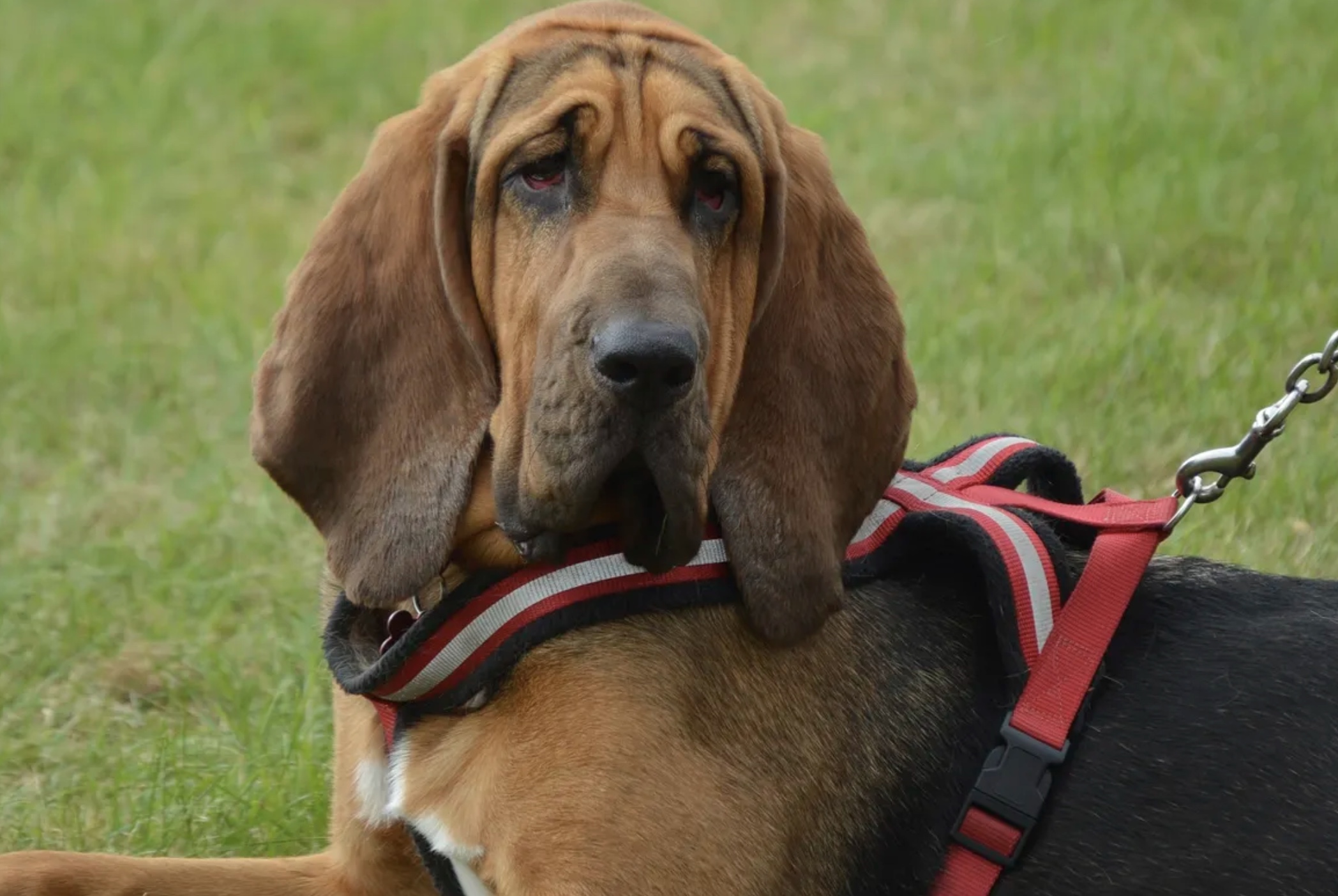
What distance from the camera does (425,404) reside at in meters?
3.63

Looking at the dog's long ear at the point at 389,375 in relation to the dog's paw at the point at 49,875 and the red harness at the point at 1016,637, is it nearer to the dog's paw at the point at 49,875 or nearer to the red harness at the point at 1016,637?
the red harness at the point at 1016,637

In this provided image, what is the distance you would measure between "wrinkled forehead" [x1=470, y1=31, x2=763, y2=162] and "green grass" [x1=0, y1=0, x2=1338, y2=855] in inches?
76.2

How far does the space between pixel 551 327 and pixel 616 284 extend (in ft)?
0.48

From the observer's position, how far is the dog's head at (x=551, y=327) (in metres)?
3.53

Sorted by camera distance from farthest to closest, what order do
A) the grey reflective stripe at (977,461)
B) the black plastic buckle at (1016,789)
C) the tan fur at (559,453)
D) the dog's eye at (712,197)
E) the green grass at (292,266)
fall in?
1. the green grass at (292,266)
2. the grey reflective stripe at (977,461)
3. the dog's eye at (712,197)
4. the black plastic buckle at (1016,789)
5. the tan fur at (559,453)

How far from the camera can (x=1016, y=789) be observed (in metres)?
3.57

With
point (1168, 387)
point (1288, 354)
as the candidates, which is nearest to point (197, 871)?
point (1168, 387)

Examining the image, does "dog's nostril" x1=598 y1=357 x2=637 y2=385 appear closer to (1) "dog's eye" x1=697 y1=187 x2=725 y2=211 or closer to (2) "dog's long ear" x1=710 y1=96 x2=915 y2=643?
(2) "dog's long ear" x1=710 y1=96 x2=915 y2=643

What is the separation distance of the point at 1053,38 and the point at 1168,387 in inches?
140

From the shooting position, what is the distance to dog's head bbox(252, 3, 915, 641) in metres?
3.53

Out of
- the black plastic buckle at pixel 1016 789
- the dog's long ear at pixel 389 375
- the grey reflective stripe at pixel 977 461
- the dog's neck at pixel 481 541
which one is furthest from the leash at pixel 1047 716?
the dog's long ear at pixel 389 375

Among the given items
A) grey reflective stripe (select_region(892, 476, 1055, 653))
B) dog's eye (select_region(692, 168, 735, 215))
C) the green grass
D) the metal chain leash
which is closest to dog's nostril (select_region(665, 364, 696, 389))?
dog's eye (select_region(692, 168, 735, 215))

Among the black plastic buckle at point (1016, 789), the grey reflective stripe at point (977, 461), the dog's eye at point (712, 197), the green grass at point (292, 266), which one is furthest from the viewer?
the green grass at point (292, 266)

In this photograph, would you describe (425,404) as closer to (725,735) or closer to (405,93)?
(725,735)
